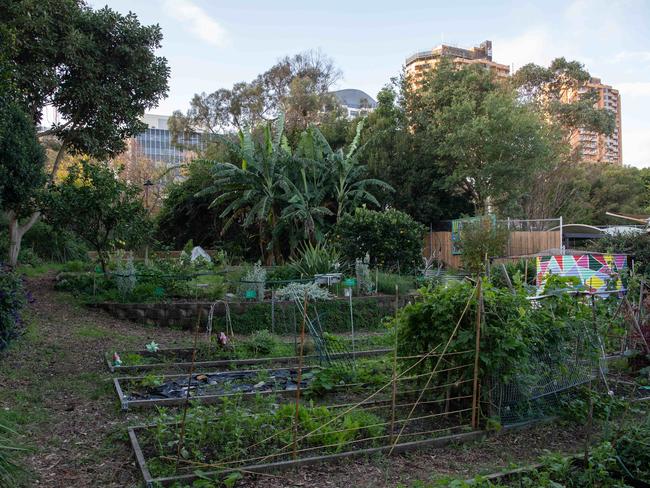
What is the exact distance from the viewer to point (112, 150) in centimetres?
1631

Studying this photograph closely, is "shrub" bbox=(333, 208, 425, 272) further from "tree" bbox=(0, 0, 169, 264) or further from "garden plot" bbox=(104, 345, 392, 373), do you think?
"tree" bbox=(0, 0, 169, 264)

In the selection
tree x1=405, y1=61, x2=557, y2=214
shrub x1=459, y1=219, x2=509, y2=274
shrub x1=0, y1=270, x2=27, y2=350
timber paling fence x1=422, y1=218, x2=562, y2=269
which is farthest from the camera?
tree x1=405, y1=61, x2=557, y2=214

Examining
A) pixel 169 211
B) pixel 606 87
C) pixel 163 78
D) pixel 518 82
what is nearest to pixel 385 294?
pixel 163 78

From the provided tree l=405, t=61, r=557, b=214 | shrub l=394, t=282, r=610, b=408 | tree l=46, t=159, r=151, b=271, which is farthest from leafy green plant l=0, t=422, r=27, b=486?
tree l=405, t=61, r=557, b=214

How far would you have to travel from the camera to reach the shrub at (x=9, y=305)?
23.9ft

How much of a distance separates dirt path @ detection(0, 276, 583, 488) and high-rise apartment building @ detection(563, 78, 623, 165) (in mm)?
30335

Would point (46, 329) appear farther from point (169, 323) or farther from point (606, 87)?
point (606, 87)

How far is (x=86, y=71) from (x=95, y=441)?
1151 cm

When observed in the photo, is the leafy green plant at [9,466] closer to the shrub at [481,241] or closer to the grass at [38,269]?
the grass at [38,269]

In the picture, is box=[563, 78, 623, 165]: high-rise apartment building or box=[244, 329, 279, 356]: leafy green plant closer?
box=[244, 329, 279, 356]: leafy green plant

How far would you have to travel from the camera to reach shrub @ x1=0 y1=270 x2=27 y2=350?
730 cm

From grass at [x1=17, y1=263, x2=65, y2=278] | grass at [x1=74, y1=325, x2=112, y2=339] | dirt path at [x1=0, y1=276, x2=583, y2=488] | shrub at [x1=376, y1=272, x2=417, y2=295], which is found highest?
grass at [x1=17, y1=263, x2=65, y2=278]

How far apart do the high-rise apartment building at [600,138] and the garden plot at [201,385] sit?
2948 cm

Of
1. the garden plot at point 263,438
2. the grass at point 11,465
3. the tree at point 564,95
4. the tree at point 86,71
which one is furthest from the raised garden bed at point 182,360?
the tree at point 564,95
